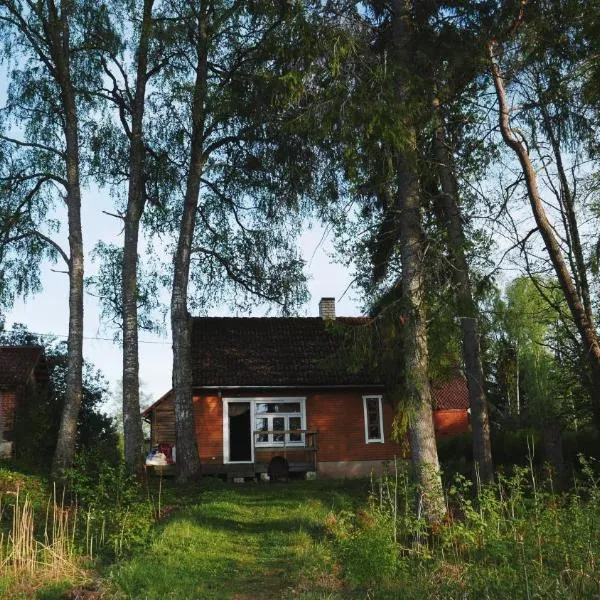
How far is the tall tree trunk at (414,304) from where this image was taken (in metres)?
10.6

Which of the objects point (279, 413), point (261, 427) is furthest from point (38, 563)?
point (279, 413)

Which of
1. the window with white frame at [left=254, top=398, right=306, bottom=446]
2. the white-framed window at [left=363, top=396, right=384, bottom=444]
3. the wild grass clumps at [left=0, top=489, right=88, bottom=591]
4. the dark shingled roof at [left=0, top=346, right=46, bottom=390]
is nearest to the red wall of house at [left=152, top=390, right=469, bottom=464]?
the white-framed window at [left=363, top=396, right=384, bottom=444]

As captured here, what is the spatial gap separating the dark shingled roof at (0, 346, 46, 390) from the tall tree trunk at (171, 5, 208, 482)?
7.11 metres

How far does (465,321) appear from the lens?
13.8 meters

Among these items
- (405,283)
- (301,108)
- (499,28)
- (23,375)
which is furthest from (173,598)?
(23,375)

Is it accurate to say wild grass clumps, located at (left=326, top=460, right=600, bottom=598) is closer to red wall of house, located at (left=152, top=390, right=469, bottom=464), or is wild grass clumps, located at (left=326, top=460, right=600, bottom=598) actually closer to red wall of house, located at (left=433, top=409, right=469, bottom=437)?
red wall of house, located at (left=152, top=390, right=469, bottom=464)

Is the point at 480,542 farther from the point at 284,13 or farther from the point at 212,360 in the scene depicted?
the point at 212,360

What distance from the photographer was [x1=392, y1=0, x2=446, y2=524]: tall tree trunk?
10.6 metres

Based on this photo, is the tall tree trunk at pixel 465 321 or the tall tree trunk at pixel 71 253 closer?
the tall tree trunk at pixel 465 321

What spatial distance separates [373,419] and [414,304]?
1466 centimetres

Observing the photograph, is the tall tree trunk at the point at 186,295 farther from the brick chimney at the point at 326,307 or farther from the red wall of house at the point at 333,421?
the brick chimney at the point at 326,307

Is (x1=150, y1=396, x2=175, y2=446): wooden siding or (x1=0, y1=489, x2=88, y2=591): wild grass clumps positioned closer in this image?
(x1=0, y1=489, x2=88, y2=591): wild grass clumps

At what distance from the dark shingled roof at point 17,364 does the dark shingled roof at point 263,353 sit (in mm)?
5867

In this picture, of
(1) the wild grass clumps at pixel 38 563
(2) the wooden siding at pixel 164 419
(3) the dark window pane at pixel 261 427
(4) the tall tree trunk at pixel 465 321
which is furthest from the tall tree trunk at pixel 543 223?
(2) the wooden siding at pixel 164 419
